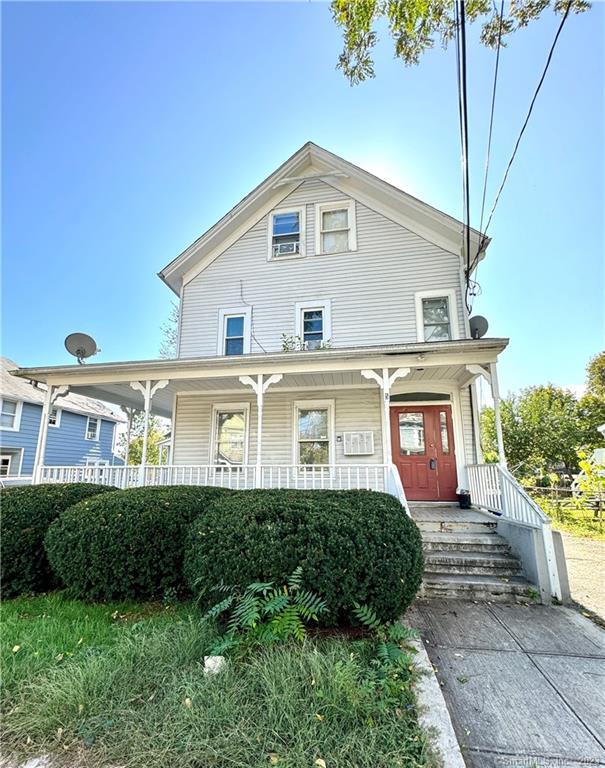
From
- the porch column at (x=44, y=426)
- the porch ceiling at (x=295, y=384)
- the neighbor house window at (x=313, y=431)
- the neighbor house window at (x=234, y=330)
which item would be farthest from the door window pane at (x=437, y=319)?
the porch column at (x=44, y=426)

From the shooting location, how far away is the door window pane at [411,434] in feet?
28.0

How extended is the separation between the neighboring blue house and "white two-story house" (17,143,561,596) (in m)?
6.84

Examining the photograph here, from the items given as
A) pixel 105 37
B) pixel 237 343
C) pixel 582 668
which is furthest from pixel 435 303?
pixel 105 37

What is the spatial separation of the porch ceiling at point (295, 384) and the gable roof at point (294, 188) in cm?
342

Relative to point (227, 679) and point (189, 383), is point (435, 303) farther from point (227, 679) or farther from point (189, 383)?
point (227, 679)

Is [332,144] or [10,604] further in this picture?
[332,144]

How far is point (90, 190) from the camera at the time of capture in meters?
12.2

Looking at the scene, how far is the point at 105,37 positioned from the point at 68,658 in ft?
30.8

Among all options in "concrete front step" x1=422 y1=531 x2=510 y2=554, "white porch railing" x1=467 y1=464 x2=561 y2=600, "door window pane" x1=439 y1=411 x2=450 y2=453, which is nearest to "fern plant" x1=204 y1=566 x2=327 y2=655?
"concrete front step" x1=422 y1=531 x2=510 y2=554

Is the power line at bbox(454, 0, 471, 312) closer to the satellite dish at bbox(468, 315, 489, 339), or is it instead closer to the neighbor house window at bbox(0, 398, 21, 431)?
the satellite dish at bbox(468, 315, 489, 339)

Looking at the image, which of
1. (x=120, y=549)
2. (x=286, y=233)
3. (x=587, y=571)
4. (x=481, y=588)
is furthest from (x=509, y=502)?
(x=286, y=233)

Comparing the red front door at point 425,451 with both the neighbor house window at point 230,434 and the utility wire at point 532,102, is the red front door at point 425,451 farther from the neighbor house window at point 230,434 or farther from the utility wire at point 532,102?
the utility wire at point 532,102

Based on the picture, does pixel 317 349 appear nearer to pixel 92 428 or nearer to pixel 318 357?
pixel 318 357

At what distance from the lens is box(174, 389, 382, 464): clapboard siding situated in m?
8.76
